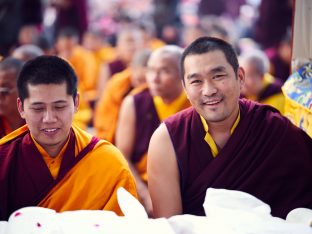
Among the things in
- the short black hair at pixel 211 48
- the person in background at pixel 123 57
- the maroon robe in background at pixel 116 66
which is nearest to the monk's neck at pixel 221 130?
the short black hair at pixel 211 48

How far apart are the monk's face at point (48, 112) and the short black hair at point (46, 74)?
0.02 metres

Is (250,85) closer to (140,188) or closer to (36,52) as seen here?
(140,188)

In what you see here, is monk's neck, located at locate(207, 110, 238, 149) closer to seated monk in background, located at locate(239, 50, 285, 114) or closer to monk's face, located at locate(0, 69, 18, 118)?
monk's face, located at locate(0, 69, 18, 118)

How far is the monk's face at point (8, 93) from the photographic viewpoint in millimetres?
2898

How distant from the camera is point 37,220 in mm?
1959

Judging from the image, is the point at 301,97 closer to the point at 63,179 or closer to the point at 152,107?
the point at 63,179

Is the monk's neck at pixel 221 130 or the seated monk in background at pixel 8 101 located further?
the seated monk in background at pixel 8 101

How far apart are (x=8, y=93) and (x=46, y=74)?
78 cm

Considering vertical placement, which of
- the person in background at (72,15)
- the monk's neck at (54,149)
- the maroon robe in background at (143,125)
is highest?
the person in background at (72,15)

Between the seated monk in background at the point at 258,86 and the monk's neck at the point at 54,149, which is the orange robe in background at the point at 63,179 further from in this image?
the seated monk in background at the point at 258,86

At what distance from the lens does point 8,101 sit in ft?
9.59

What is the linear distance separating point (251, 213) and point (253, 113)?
0.61 meters

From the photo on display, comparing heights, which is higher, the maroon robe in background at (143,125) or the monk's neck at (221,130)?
the monk's neck at (221,130)

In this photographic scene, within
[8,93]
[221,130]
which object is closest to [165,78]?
[8,93]
